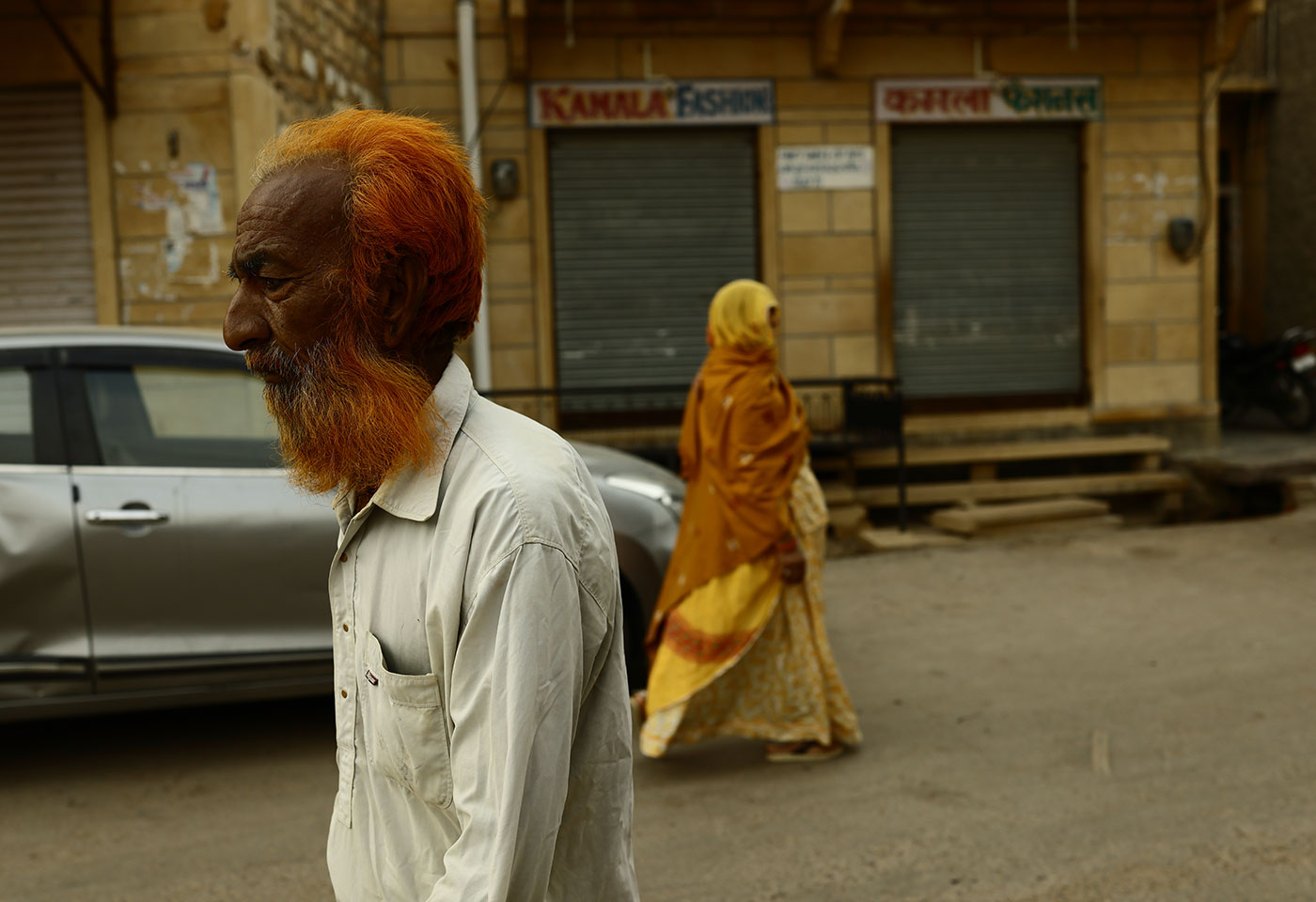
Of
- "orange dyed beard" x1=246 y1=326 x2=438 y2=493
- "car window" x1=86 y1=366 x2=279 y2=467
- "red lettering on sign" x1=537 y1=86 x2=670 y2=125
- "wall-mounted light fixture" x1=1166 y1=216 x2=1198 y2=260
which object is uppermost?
"red lettering on sign" x1=537 y1=86 x2=670 y2=125

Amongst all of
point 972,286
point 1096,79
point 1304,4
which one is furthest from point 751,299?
point 1304,4

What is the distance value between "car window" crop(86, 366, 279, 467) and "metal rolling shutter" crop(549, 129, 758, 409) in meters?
6.17

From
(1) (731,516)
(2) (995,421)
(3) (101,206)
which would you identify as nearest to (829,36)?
(2) (995,421)

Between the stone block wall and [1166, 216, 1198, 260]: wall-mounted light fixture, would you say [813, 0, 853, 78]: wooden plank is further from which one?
the stone block wall

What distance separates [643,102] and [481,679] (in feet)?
33.1

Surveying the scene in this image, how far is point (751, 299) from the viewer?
462 centimetres

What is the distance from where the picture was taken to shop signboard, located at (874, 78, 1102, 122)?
36.6ft

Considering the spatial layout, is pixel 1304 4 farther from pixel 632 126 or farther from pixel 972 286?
pixel 632 126

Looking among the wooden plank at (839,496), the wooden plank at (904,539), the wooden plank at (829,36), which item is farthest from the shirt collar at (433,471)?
the wooden plank at (829,36)

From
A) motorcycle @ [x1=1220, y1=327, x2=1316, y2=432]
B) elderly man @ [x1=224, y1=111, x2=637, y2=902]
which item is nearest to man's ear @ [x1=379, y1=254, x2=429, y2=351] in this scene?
elderly man @ [x1=224, y1=111, x2=637, y2=902]

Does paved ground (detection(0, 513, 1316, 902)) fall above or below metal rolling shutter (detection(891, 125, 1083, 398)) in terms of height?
below

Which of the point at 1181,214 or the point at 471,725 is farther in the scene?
the point at 1181,214

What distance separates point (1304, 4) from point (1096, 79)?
7114 millimetres

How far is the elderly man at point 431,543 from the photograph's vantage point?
127cm
